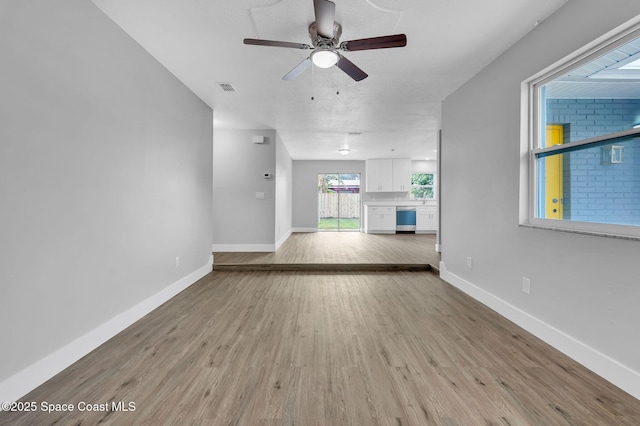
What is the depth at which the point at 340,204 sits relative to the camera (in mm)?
9742

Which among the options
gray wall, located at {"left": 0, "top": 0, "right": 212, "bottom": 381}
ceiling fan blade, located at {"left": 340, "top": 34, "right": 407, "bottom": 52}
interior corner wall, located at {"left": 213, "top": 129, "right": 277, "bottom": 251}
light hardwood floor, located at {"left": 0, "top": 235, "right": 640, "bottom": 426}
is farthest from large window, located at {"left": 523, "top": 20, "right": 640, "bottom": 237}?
interior corner wall, located at {"left": 213, "top": 129, "right": 277, "bottom": 251}

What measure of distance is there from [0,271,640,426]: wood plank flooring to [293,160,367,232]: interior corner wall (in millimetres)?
6579

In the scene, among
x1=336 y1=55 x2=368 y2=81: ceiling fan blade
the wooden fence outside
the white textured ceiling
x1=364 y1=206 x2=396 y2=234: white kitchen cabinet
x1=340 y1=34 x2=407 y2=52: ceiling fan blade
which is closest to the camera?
x1=340 y1=34 x2=407 y2=52: ceiling fan blade

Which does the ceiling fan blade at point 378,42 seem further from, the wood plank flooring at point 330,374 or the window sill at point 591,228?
the wood plank flooring at point 330,374

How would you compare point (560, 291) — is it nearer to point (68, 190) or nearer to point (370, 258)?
point (370, 258)

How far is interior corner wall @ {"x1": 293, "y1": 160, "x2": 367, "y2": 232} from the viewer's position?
9.38 m

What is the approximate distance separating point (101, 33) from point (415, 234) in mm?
8485

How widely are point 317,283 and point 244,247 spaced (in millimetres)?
2322

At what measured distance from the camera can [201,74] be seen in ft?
10.4

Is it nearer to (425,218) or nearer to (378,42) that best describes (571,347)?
(378,42)

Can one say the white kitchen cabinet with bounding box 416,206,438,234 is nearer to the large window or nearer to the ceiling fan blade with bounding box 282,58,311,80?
the large window

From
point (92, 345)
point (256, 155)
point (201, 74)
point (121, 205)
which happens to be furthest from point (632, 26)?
point (256, 155)

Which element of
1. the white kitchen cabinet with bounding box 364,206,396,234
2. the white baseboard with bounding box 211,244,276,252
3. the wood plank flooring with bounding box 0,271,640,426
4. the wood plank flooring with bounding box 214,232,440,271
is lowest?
the wood plank flooring with bounding box 0,271,640,426

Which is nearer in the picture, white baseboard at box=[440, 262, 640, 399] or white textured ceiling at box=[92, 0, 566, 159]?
white baseboard at box=[440, 262, 640, 399]
